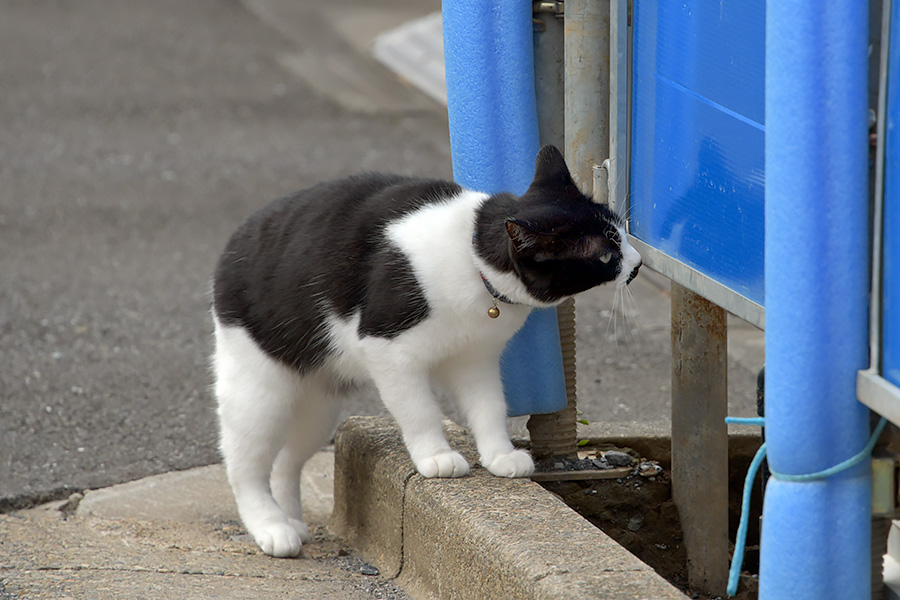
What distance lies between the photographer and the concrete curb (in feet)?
6.73

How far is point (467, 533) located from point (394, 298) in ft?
1.89

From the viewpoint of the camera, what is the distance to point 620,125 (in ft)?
8.33

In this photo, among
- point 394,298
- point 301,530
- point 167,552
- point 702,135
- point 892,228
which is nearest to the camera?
point 892,228

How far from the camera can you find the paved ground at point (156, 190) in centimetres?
416

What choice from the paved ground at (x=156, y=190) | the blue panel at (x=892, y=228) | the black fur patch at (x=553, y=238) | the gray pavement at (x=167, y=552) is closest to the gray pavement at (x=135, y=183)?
the paved ground at (x=156, y=190)

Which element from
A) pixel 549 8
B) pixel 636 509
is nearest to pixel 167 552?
pixel 636 509

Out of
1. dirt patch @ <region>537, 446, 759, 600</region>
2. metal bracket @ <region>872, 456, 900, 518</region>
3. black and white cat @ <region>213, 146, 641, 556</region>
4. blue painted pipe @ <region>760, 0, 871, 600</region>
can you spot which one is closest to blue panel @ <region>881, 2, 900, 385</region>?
blue painted pipe @ <region>760, 0, 871, 600</region>

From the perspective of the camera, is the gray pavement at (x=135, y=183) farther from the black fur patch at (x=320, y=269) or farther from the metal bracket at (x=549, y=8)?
the metal bracket at (x=549, y=8)

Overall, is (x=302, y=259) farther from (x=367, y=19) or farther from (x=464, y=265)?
(x=367, y=19)

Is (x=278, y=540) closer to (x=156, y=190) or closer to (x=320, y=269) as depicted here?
(x=320, y=269)

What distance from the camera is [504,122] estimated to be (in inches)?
107

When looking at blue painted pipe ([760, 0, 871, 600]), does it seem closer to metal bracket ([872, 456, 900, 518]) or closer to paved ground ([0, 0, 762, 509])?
metal bracket ([872, 456, 900, 518])

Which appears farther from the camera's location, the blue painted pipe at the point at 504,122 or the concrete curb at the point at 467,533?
the blue painted pipe at the point at 504,122

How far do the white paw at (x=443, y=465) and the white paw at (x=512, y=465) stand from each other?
0.23ft
